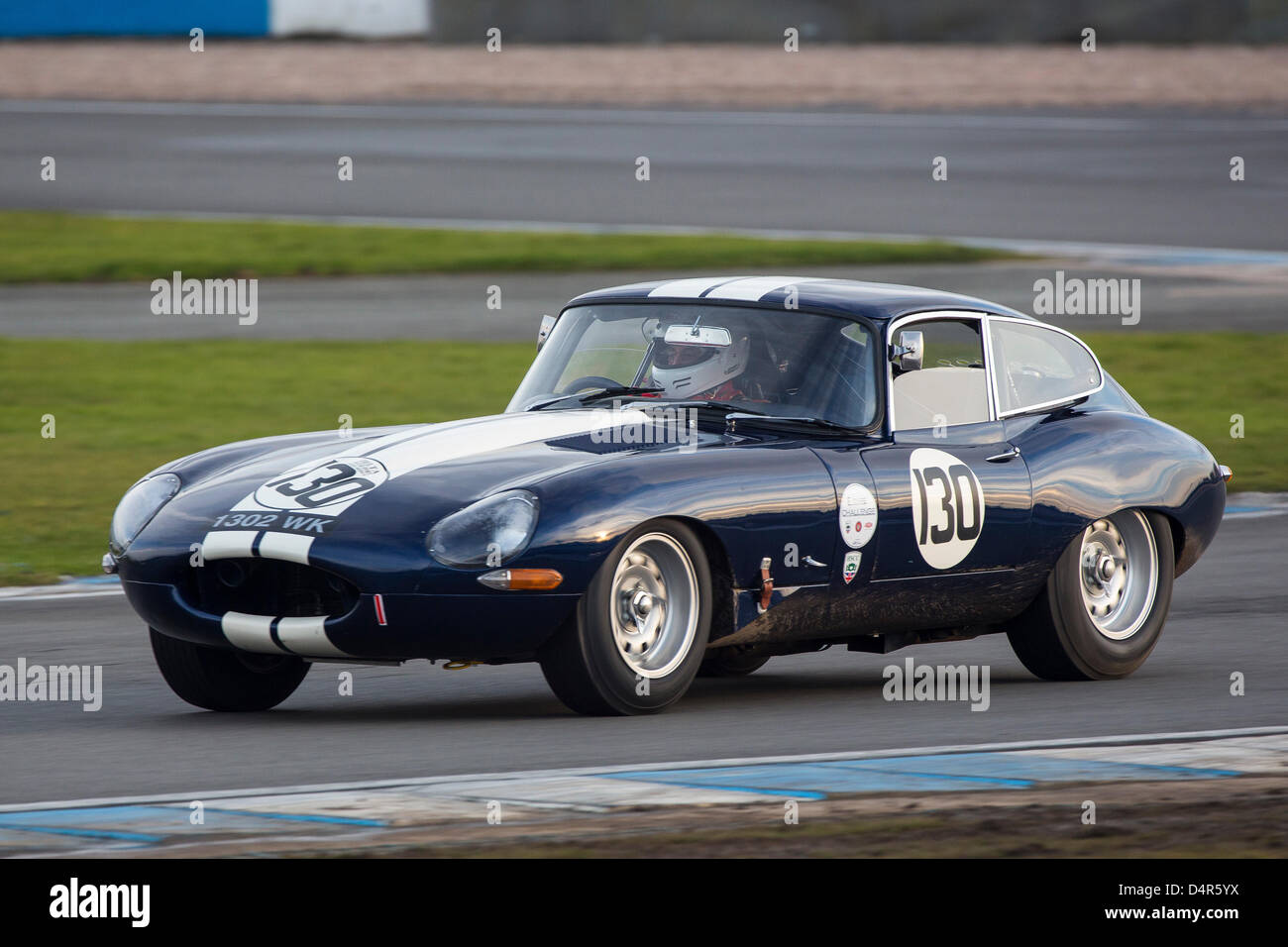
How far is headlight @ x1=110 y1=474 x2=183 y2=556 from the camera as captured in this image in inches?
307

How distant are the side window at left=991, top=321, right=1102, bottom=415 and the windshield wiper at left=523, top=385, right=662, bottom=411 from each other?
134 cm

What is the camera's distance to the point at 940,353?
862 cm

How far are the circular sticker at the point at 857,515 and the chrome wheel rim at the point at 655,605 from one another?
2.03 feet

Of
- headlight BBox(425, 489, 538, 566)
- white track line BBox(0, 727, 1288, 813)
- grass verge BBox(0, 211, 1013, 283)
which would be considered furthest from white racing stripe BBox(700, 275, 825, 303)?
grass verge BBox(0, 211, 1013, 283)

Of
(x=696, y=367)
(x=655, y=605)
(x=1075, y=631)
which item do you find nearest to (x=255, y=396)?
(x=696, y=367)

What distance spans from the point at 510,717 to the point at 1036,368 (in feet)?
8.45

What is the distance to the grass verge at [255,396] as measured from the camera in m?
13.8

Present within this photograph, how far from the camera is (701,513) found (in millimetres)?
7434

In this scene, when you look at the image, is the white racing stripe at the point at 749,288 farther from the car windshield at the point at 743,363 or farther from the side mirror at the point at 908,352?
the side mirror at the point at 908,352

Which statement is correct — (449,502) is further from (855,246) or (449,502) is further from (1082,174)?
(1082,174)

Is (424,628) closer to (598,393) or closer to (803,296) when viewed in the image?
(598,393)

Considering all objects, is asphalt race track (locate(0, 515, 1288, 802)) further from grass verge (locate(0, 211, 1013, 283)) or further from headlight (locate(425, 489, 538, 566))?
grass verge (locate(0, 211, 1013, 283))

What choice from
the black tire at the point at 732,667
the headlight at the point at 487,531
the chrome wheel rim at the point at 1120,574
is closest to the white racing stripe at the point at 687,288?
the black tire at the point at 732,667
